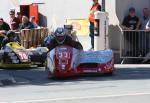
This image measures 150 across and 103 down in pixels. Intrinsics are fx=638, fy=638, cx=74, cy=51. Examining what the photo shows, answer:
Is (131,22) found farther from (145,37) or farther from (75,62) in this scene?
(75,62)

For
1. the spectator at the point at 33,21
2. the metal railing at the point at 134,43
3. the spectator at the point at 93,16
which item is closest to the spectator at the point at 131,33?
the metal railing at the point at 134,43

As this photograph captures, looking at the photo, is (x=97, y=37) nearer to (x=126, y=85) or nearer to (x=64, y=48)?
(x=64, y=48)

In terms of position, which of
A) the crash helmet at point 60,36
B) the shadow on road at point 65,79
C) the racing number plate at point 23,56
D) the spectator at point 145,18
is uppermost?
the spectator at point 145,18

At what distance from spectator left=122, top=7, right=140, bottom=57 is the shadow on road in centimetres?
259

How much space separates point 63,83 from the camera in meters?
16.2

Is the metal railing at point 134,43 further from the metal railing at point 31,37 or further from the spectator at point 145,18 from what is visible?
the metal railing at point 31,37

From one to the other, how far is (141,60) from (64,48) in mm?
5630

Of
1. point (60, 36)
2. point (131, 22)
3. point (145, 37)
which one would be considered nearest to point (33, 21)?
point (131, 22)

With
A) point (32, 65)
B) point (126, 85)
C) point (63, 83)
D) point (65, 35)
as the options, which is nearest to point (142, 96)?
point (126, 85)

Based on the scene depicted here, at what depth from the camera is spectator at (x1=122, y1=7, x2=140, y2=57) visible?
2220 cm

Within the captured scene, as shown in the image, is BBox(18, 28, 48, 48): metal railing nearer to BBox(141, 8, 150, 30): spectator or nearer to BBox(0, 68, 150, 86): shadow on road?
BBox(0, 68, 150, 86): shadow on road

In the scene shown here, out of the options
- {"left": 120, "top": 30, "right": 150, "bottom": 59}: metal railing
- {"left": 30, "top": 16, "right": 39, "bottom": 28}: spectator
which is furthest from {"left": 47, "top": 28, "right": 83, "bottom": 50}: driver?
Answer: {"left": 30, "top": 16, "right": 39, "bottom": 28}: spectator

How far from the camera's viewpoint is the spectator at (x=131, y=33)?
72.8ft

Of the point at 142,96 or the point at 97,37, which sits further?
the point at 97,37
